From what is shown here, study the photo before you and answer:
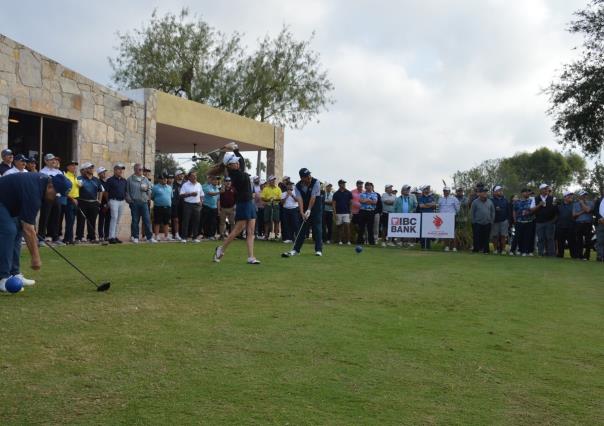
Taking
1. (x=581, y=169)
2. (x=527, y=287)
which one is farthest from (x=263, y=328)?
(x=581, y=169)

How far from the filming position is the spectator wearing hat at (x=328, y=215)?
20.8 meters

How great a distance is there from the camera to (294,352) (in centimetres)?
523

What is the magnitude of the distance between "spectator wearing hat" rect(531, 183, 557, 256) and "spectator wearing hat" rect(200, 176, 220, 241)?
9.39m

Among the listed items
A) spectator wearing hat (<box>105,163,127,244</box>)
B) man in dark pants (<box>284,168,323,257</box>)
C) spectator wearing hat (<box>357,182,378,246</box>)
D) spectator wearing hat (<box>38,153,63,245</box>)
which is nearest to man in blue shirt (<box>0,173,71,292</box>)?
spectator wearing hat (<box>38,153,63,245</box>)

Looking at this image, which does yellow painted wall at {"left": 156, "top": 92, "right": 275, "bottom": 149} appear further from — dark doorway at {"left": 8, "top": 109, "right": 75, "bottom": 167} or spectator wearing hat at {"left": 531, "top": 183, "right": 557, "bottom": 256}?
spectator wearing hat at {"left": 531, "top": 183, "right": 557, "bottom": 256}

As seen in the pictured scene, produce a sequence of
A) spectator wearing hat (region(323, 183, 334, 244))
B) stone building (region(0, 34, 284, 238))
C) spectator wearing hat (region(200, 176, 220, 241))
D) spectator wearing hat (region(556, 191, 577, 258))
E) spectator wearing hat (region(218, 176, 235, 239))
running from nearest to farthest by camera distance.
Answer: stone building (region(0, 34, 284, 238)), spectator wearing hat (region(556, 191, 577, 258)), spectator wearing hat (region(200, 176, 220, 241)), spectator wearing hat (region(218, 176, 235, 239)), spectator wearing hat (region(323, 183, 334, 244))

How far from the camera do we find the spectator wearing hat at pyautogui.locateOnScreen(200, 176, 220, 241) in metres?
19.5

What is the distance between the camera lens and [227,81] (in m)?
41.7

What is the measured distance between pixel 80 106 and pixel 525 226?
13.3 m

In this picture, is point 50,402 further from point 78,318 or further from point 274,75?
point 274,75

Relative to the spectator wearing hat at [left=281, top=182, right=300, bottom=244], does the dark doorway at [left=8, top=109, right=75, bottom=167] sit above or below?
above

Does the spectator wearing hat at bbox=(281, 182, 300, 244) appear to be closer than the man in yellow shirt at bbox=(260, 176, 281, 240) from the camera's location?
Yes

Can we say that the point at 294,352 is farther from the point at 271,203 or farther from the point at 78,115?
the point at 271,203

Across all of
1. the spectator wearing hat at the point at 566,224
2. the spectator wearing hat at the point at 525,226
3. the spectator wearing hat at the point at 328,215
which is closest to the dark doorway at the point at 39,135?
the spectator wearing hat at the point at 328,215
